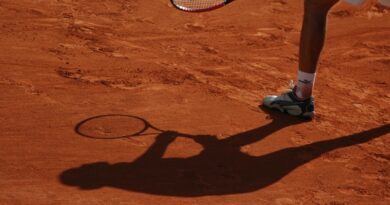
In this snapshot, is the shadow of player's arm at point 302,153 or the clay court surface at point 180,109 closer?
the clay court surface at point 180,109

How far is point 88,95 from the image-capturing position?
570 cm

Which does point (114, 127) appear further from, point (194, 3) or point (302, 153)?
point (194, 3)

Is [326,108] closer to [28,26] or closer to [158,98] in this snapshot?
[158,98]

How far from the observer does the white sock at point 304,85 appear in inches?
220

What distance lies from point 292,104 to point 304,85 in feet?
0.56

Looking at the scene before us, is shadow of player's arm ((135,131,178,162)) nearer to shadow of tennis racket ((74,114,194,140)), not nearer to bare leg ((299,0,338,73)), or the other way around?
shadow of tennis racket ((74,114,194,140))

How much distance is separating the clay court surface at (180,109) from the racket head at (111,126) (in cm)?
1

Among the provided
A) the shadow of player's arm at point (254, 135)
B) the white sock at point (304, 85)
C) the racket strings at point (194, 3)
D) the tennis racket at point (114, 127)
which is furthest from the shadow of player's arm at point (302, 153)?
the racket strings at point (194, 3)

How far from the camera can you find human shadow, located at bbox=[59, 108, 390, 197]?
182 inches

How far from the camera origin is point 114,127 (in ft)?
17.3

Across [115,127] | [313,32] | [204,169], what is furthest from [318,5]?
[115,127]

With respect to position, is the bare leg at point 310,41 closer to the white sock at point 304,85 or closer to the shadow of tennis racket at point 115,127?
the white sock at point 304,85

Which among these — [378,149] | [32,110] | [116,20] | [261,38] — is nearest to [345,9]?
[261,38]

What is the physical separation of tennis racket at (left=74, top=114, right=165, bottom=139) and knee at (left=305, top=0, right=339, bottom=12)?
1.37 meters
